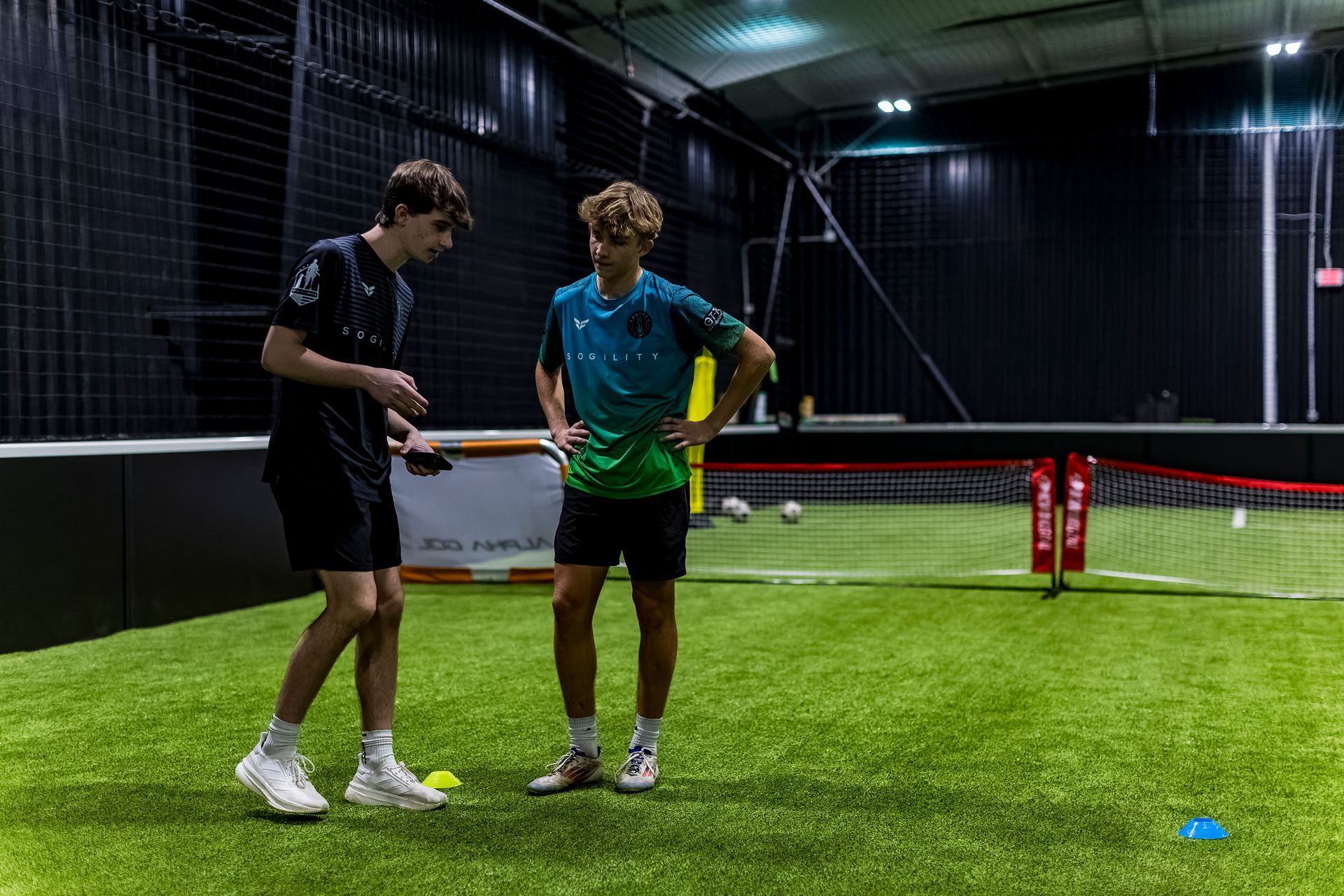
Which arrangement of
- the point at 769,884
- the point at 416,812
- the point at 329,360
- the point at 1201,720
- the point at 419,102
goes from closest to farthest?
the point at 769,884 < the point at 329,360 < the point at 416,812 < the point at 1201,720 < the point at 419,102

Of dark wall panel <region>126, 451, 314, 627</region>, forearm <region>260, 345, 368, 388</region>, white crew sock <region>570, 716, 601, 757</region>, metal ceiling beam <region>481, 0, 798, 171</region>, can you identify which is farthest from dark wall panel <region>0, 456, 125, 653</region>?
metal ceiling beam <region>481, 0, 798, 171</region>

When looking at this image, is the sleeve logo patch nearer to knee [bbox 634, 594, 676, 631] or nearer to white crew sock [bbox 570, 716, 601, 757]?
knee [bbox 634, 594, 676, 631]

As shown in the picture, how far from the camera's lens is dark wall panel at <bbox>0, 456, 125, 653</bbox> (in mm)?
4746

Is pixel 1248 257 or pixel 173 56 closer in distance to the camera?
pixel 173 56

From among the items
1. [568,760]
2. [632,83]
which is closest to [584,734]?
[568,760]

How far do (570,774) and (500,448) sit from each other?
348 centimetres

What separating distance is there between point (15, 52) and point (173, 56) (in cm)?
104

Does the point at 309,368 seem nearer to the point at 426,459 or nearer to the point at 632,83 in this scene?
the point at 426,459

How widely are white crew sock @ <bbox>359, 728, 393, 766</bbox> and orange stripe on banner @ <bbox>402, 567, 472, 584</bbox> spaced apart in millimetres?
3738

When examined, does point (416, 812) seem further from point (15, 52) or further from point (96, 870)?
point (15, 52)

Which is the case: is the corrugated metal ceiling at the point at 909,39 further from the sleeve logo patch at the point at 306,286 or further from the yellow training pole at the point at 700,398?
the sleeve logo patch at the point at 306,286

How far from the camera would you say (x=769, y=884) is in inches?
91.3

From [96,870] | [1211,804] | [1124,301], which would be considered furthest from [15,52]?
[1124,301]

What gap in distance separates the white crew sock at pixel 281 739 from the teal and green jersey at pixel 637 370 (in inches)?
36.5
